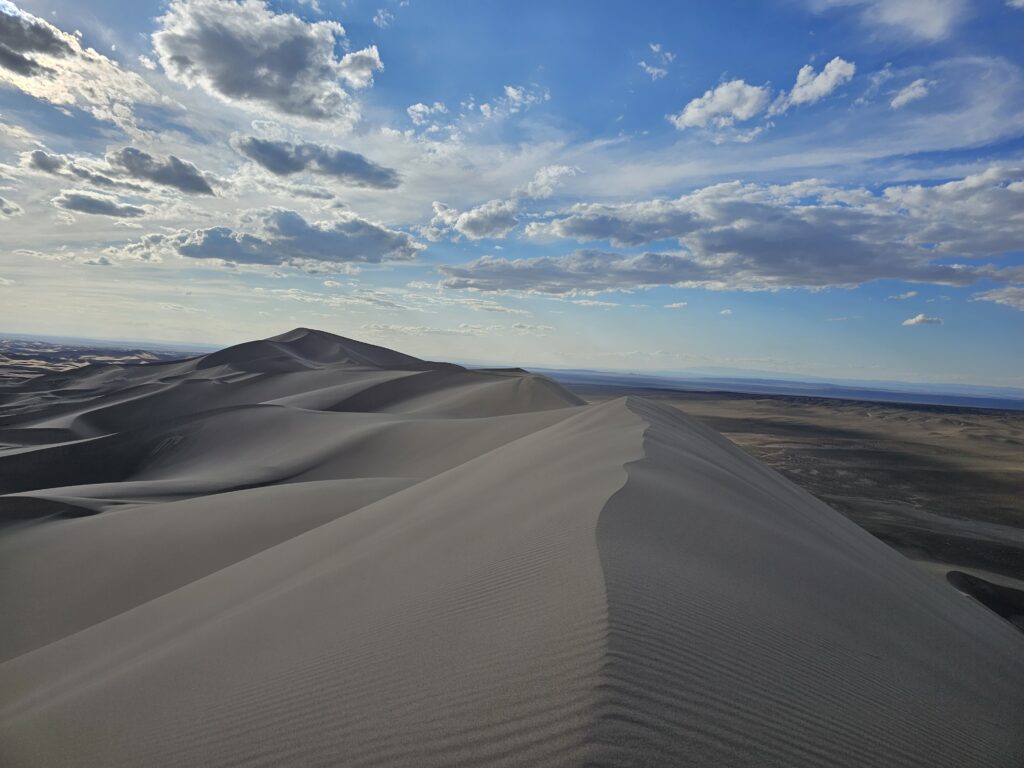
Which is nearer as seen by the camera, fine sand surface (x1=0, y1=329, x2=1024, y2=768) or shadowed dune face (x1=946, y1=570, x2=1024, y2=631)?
fine sand surface (x1=0, y1=329, x2=1024, y2=768)

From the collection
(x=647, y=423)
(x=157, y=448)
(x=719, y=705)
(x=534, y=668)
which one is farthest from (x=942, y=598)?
(x=157, y=448)

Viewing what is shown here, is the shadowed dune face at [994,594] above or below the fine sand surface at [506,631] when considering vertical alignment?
below

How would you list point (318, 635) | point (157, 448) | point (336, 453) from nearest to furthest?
point (318, 635)
point (336, 453)
point (157, 448)

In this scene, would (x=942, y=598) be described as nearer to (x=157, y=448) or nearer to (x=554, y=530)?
(x=554, y=530)

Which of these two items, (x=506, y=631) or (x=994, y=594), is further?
(x=994, y=594)

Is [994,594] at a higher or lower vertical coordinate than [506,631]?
lower

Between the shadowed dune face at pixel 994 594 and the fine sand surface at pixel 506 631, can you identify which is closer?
the fine sand surface at pixel 506 631

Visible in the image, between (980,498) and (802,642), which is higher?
(802,642)

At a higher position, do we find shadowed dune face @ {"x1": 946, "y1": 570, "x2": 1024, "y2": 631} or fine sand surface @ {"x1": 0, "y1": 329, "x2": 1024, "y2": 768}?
fine sand surface @ {"x1": 0, "y1": 329, "x2": 1024, "y2": 768}
